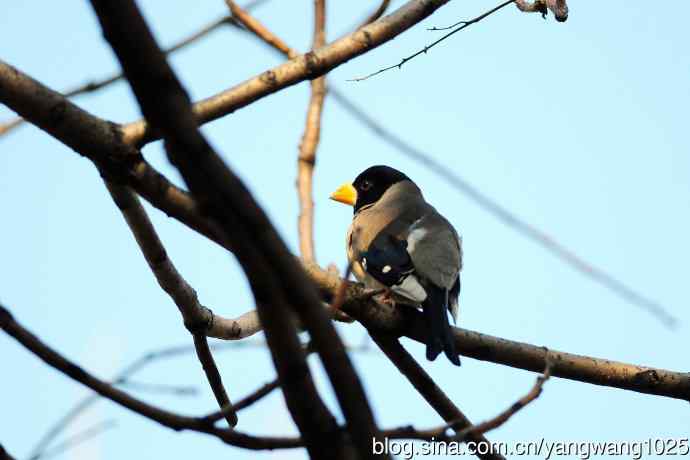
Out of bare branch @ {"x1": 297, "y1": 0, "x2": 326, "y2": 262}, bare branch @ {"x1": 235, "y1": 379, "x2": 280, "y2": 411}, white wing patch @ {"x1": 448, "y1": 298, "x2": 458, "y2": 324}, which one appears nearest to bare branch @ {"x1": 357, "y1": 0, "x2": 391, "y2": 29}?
bare branch @ {"x1": 297, "y1": 0, "x2": 326, "y2": 262}

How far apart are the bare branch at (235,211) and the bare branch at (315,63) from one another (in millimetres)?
1605

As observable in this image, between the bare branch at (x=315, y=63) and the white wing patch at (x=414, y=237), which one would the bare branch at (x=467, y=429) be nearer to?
the bare branch at (x=315, y=63)

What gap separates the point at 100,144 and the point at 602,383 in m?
2.37

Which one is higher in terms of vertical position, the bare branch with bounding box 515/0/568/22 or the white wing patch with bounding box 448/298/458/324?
the bare branch with bounding box 515/0/568/22

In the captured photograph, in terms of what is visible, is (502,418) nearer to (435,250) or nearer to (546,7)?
(546,7)

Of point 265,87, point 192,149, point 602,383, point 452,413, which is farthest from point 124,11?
point 602,383

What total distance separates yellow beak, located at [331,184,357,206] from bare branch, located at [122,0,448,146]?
4.23m

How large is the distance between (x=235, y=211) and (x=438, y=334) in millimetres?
2724

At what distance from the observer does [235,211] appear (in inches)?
57.3

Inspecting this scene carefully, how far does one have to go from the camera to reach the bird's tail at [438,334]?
3.94 meters

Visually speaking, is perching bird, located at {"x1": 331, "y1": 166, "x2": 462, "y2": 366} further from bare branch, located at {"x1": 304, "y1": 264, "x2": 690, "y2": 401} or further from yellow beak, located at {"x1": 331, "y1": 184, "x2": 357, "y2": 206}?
yellow beak, located at {"x1": 331, "y1": 184, "x2": 357, "y2": 206}

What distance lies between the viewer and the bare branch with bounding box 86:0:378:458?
1.45 m

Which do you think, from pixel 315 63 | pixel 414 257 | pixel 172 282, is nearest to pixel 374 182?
pixel 414 257

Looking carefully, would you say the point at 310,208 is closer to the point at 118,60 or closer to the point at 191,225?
the point at 191,225
